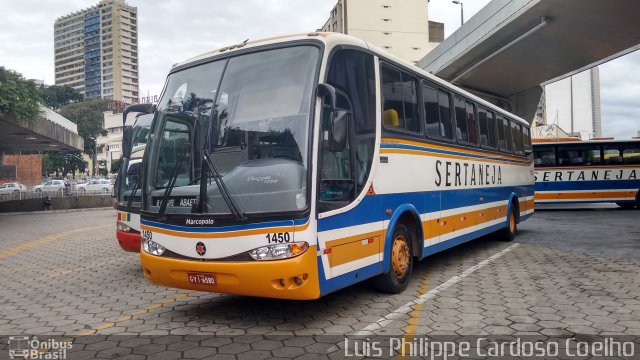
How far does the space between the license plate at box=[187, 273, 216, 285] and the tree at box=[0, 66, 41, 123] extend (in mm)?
18956

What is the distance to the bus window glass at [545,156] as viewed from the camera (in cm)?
2100

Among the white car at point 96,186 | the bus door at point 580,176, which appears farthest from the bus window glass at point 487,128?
the white car at point 96,186

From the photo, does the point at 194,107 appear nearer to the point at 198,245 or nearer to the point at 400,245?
the point at 198,245

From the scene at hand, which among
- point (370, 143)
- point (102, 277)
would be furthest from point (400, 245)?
point (102, 277)

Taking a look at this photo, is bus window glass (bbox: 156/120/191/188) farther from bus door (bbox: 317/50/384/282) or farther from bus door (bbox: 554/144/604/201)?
bus door (bbox: 554/144/604/201)

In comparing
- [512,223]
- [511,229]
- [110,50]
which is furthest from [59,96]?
[511,229]

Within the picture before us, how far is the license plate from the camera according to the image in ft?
17.1

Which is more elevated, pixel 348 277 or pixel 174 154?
pixel 174 154

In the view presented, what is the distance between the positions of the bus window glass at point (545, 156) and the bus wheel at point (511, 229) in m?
9.64

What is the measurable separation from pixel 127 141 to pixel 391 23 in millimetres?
75280

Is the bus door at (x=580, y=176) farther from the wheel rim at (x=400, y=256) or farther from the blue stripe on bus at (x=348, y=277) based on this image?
the wheel rim at (x=400, y=256)

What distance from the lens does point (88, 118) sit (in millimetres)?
90375

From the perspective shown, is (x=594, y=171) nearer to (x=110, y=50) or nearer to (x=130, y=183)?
(x=130, y=183)

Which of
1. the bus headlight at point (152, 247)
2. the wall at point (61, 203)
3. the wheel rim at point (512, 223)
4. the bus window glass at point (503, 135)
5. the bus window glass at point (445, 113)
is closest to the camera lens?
the bus headlight at point (152, 247)
